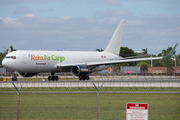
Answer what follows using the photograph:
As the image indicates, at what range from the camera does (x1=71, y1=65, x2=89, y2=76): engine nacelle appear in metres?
40.0

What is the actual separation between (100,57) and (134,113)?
38.0 metres

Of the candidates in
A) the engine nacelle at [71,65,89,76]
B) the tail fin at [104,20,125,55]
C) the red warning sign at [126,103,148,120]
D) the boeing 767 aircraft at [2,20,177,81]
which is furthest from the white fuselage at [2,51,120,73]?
the red warning sign at [126,103,148,120]

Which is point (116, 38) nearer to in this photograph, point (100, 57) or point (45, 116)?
point (100, 57)

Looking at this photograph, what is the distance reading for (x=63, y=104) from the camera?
17.6 meters

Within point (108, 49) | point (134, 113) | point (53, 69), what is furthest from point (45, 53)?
point (134, 113)

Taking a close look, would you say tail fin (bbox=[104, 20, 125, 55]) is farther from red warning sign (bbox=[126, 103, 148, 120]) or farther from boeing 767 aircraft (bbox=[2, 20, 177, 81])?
red warning sign (bbox=[126, 103, 148, 120])

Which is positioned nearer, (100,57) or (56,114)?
(56,114)

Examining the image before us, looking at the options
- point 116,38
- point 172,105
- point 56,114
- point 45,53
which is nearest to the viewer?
point 56,114

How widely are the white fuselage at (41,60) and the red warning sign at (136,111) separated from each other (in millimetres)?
29389

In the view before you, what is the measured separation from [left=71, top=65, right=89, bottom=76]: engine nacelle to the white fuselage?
4.94 ft

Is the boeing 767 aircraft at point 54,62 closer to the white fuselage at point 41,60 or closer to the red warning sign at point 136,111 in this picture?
the white fuselage at point 41,60

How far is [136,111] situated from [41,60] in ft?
100

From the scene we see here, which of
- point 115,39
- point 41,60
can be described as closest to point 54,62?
point 41,60

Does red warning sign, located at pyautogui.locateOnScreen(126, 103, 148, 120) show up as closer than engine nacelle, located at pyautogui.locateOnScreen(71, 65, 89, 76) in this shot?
Yes
